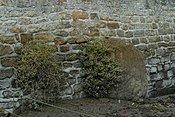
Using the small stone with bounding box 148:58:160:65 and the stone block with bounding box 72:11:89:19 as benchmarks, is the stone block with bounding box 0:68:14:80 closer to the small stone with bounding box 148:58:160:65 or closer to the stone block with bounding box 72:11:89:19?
the stone block with bounding box 72:11:89:19

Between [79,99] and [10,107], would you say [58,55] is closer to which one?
[79,99]

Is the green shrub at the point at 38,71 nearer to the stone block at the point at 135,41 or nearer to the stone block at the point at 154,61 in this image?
the stone block at the point at 135,41

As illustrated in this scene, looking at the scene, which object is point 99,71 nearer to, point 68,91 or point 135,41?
point 68,91

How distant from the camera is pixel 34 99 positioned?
5.46m

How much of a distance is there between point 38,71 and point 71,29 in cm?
104

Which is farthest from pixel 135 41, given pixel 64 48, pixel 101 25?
pixel 64 48

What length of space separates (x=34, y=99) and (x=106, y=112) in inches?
46.9

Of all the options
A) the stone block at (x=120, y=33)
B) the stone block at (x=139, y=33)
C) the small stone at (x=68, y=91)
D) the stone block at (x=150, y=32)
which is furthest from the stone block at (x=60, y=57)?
the stone block at (x=150, y=32)

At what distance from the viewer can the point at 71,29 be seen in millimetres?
6039

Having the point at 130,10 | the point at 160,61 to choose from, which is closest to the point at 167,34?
the point at 160,61

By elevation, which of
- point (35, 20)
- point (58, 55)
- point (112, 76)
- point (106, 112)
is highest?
point (35, 20)

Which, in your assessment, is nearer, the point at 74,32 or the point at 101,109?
the point at 101,109

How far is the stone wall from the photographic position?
5582 millimetres

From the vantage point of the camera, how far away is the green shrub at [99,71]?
6.06m
